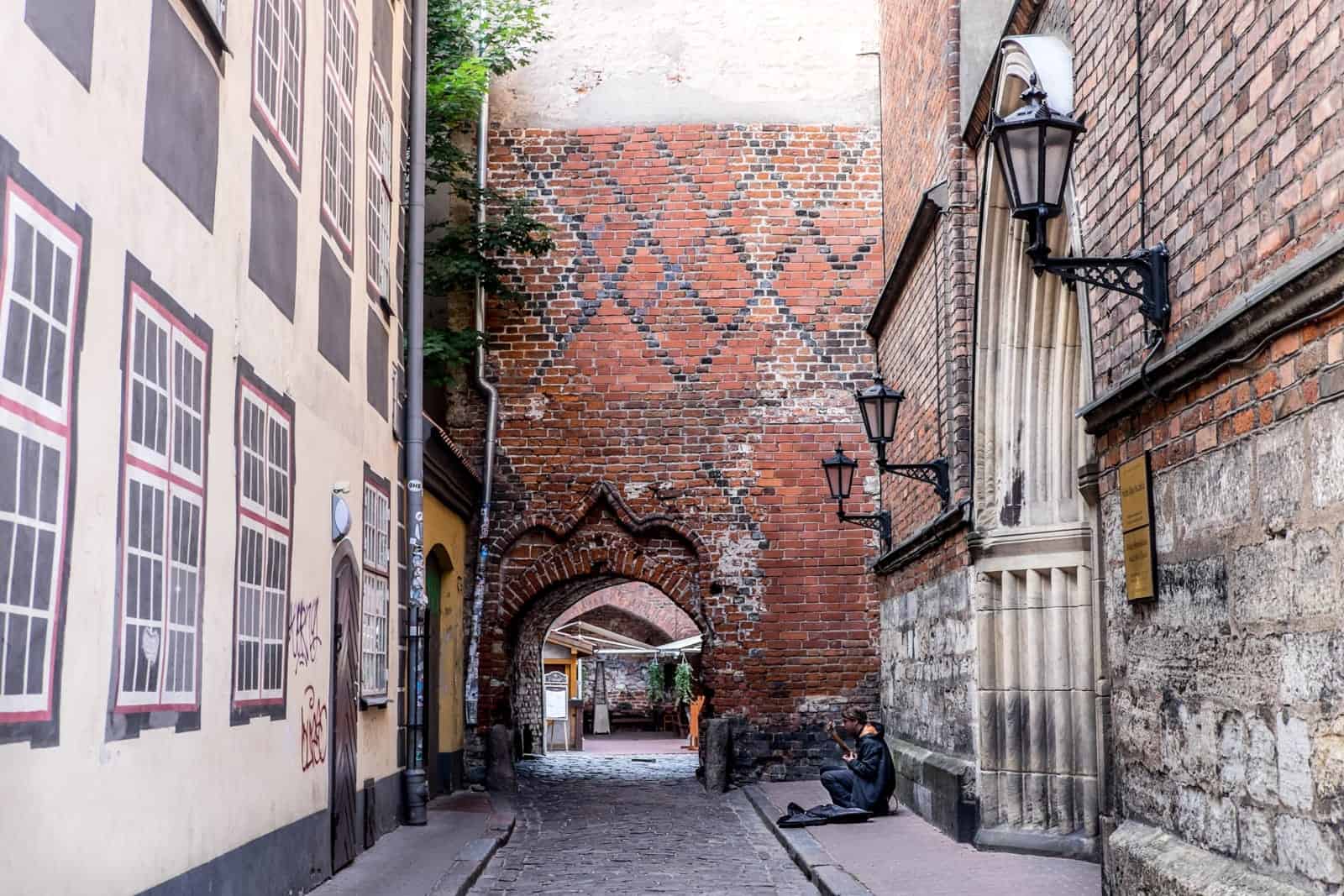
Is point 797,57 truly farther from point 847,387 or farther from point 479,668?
point 479,668

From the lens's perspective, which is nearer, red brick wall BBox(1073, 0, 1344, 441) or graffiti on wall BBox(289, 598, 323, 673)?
red brick wall BBox(1073, 0, 1344, 441)

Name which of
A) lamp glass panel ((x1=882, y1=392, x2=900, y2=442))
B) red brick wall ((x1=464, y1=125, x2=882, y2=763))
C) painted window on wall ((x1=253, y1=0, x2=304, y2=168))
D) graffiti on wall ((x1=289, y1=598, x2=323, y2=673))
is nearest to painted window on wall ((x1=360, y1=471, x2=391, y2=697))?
graffiti on wall ((x1=289, y1=598, x2=323, y2=673))

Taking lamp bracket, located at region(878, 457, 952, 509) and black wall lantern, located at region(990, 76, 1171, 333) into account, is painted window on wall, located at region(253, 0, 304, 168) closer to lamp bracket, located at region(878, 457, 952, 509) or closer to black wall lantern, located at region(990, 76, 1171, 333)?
black wall lantern, located at region(990, 76, 1171, 333)

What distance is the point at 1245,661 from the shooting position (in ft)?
17.7

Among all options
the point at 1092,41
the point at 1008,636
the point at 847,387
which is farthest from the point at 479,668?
the point at 1092,41

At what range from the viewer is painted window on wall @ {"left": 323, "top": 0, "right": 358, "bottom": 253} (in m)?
9.98

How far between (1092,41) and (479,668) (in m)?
11.9

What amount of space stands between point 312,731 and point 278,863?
118cm

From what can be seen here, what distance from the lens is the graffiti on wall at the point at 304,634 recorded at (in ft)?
28.6

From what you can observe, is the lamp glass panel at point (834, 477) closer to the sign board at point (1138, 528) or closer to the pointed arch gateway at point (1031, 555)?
the pointed arch gateway at point (1031, 555)

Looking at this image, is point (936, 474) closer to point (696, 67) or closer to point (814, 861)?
point (814, 861)

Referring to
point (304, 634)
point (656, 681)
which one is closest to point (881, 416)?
point (304, 634)

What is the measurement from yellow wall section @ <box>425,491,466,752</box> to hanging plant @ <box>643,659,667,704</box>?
19162 mm

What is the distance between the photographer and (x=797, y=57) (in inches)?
744
